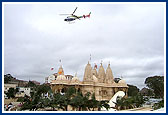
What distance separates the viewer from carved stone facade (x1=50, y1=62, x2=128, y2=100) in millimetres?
20781

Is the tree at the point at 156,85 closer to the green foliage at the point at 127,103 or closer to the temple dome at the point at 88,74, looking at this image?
the green foliage at the point at 127,103

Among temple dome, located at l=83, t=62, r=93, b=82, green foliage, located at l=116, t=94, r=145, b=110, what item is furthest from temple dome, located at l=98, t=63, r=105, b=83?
green foliage, located at l=116, t=94, r=145, b=110

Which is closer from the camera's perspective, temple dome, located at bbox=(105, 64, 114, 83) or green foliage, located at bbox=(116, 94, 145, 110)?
green foliage, located at bbox=(116, 94, 145, 110)

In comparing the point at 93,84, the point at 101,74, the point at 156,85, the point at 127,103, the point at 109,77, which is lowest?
the point at 127,103

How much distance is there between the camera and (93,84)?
71.5 ft

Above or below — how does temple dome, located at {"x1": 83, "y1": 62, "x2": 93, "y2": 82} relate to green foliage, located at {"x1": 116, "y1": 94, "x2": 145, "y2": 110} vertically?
above

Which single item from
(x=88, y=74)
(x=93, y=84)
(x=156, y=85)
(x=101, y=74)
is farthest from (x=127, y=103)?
(x=156, y=85)

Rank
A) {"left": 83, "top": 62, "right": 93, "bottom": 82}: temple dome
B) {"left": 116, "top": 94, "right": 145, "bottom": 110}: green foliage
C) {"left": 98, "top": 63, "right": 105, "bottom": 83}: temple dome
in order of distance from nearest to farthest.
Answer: {"left": 116, "top": 94, "right": 145, "bottom": 110}: green foliage
{"left": 83, "top": 62, "right": 93, "bottom": 82}: temple dome
{"left": 98, "top": 63, "right": 105, "bottom": 83}: temple dome

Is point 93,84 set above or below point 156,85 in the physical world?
above

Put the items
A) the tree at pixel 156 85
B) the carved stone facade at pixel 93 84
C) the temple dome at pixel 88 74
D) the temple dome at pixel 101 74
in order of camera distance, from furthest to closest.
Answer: the tree at pixel 156 85 → the temple dome at pixel 101 74 → the temple dome at pixel 88 74 → the carved stone facade at pixel 93 84

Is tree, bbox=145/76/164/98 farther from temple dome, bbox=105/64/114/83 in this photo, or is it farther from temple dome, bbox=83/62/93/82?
temple dome, bbox=83/62/93/82

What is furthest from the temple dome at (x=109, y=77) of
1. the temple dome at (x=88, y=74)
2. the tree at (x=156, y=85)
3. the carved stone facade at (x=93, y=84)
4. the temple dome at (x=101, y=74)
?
the tree at (x=156, y=85)

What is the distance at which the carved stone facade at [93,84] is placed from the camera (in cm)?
2078

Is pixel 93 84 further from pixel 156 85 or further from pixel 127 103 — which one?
pixel 156 85
